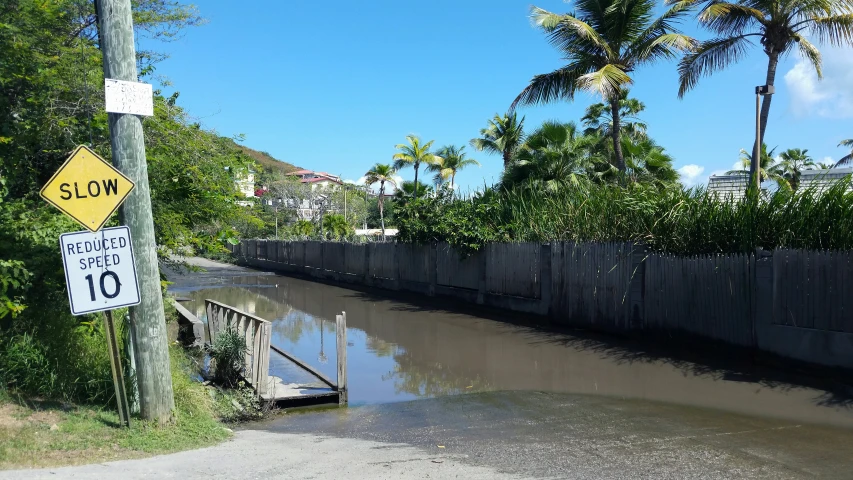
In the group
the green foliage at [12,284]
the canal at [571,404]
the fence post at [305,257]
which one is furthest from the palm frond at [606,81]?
the fence post at [305,257]

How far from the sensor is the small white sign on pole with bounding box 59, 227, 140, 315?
21.5ft

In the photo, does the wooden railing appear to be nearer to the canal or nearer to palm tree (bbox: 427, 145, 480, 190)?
the canal

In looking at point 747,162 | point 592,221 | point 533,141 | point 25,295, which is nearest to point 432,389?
point 25,295

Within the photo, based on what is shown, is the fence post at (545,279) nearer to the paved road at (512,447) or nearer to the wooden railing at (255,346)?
the paved road at (512,447)

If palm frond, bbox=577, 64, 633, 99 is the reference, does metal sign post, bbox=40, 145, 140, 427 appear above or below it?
below

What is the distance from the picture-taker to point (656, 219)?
547 inches

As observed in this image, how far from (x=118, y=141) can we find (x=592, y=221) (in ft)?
36.9

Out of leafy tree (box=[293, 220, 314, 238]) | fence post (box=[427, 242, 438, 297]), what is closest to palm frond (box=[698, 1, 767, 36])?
fence post (box=[427, 242, 438, 297])

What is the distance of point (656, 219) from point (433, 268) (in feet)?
33.3

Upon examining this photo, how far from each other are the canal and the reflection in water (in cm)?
3

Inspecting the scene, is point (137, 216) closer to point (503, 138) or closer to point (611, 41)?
point (611, 41)

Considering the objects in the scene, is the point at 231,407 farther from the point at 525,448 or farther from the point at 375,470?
the point at 525,448

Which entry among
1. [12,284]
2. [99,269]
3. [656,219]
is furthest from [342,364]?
[656,219]

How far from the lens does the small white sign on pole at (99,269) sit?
21.5 feet
